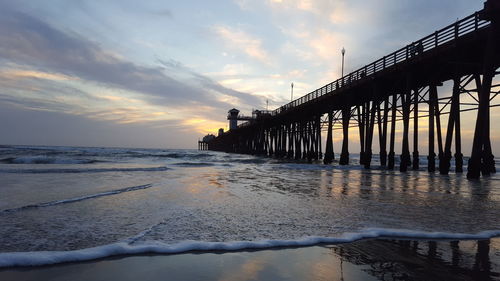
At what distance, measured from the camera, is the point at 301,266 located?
297 centimetres

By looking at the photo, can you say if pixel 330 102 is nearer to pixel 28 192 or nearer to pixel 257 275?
pixel 28 192

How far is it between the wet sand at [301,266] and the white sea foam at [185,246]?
0.43 feet

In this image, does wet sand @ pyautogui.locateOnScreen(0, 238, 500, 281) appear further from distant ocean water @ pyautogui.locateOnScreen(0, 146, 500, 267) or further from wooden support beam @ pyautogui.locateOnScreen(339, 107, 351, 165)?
wooden support beam @ pyautogui.locateOnScreen(339, 107, 351, 165)

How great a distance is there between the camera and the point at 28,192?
787cm

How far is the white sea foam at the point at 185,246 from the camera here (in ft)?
9.96

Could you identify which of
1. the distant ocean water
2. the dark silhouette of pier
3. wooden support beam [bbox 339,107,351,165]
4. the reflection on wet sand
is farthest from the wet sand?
wooden support beam [bbox 339,107,351,165]

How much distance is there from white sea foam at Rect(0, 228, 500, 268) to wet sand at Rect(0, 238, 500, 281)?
130 mm

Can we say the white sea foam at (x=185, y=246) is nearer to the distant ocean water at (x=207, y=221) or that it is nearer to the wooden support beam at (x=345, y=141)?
the distant ocean water at (x=207, y=221)

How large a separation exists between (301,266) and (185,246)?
4.21 feet

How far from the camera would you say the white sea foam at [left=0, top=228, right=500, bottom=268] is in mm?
3035

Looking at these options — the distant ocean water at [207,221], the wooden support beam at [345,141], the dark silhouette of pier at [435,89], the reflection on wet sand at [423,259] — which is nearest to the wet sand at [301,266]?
the reflection on wet sand at [423,259]

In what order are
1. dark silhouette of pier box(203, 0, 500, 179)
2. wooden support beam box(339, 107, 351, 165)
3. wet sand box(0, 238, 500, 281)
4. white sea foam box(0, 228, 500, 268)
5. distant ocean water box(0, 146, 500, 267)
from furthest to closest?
wooden support beam box(339, 107, 351, 165), dark silhouette of pier box(203, 0, 500, 179), distant ocean water box(0, 146, 500, 267), white sea foam box(0, 228, 500, 268), wet sand box(0, 238, 500, 281)

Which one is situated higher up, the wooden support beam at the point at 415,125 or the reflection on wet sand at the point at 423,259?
the wooden support beam at the point at 415,125

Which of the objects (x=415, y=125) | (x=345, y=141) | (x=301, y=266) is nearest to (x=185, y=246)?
(x=301, y=266)
